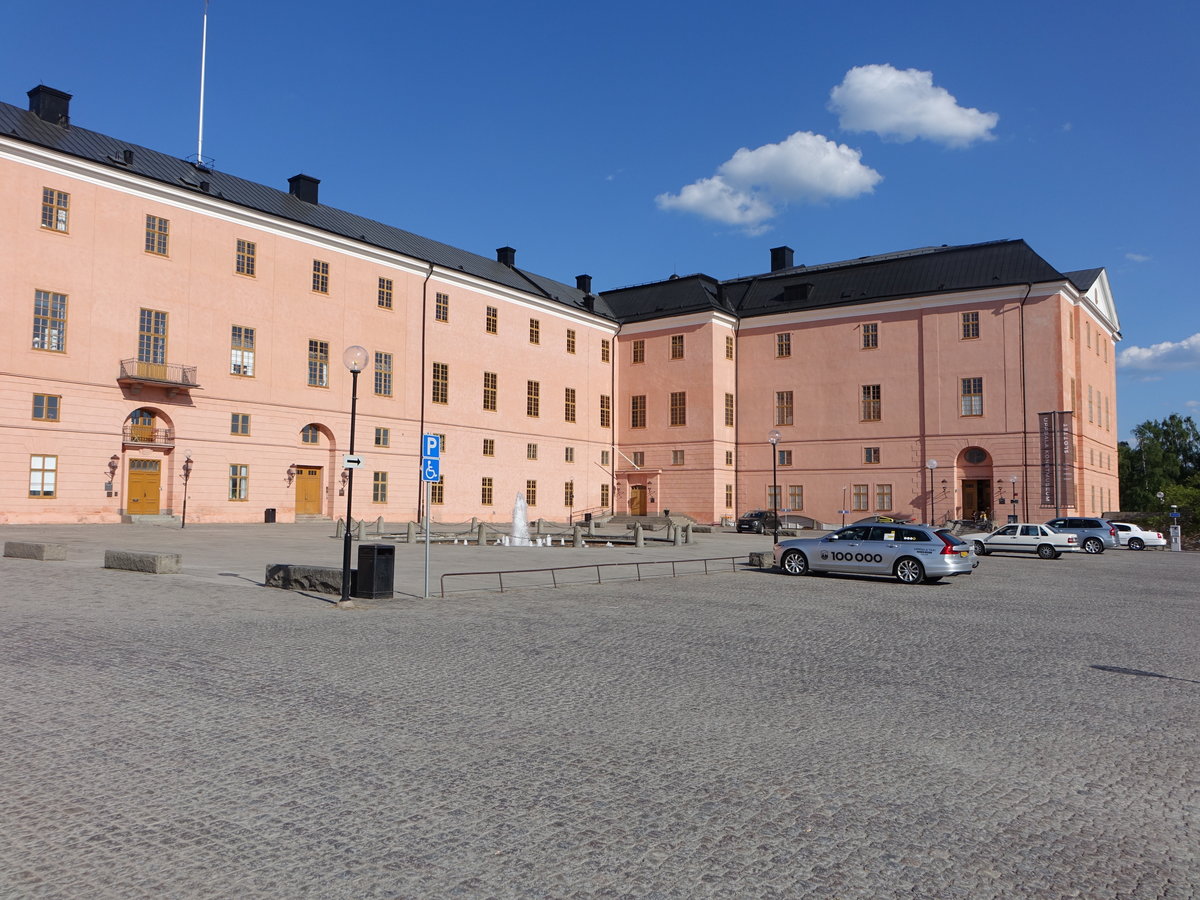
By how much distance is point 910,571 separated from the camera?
2023 centimetres

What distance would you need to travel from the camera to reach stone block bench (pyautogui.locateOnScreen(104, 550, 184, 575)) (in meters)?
Answer: 17.3

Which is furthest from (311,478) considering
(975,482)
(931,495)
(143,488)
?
(975,482)

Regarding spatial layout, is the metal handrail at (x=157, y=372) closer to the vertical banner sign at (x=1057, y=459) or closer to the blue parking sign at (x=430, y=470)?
the blue parking sign at (x=430, y=470)

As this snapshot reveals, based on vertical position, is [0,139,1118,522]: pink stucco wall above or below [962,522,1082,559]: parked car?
above

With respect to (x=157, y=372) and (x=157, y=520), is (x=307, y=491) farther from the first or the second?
(x=157, y=372)

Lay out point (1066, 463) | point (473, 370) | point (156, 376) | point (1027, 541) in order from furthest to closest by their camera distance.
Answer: point (473, 370) → point (1066, 463) → point (156, 376) → point (1027, 541)

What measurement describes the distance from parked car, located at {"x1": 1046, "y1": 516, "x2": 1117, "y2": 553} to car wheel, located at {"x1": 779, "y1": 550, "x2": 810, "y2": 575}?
20.0m

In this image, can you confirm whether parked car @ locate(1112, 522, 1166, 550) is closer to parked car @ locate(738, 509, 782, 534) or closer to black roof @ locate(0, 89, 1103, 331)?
black roof @ locate(0, 89, 1103, 331)

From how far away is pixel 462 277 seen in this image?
5178cm

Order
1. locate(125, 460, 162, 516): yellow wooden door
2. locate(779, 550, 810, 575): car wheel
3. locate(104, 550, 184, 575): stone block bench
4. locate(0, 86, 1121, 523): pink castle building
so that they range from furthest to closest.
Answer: locate(125, 460, 162, 516): yellow wooden door
locate(0, 86, 1121, 523): pink castle building
locate(779, 550, 810, 575): car wheel
locate(104, 550, 184, 575): stone block bench

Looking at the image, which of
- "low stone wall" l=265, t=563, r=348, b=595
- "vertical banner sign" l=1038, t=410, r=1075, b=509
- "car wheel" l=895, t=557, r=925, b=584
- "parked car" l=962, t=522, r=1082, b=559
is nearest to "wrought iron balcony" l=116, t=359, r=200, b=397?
"low stone wall" l=265, t=563, r=348, b=595

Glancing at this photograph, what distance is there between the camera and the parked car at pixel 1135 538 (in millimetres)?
39969

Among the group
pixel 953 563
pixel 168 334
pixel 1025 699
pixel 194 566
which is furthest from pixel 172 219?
pixel 1025 699

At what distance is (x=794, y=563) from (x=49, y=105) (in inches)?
1437
